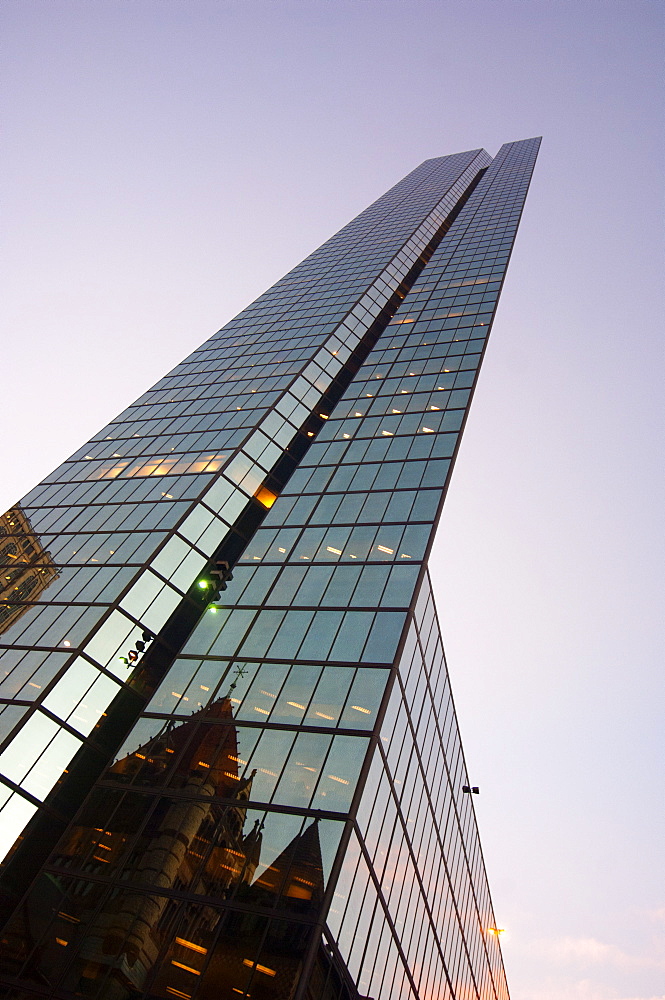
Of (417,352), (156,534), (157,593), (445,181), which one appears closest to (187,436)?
(156,534)

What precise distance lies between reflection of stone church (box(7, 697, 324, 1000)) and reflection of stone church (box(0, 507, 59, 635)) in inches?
499

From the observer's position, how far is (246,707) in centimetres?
2830

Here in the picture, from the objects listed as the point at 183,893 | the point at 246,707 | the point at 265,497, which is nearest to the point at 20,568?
the point at 265,497

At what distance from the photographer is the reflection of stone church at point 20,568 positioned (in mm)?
35688

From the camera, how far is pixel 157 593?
34.9 meters

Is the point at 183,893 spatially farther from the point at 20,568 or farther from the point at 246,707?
the point at 20,568

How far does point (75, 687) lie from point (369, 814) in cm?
1345

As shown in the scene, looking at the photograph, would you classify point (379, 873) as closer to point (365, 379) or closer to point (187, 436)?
point (187, 436)

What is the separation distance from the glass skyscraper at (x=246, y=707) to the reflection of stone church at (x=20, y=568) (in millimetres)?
160

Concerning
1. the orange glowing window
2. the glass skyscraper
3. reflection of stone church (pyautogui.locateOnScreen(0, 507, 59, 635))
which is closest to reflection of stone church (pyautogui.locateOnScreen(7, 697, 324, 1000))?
the glass skyscraper

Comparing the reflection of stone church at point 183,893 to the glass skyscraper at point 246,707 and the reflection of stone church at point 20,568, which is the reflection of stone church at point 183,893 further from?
the reflection of stone church at point 20,568

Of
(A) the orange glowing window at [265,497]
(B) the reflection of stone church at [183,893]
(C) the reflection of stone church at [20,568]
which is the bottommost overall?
(B) the reflection of stone church at [183,893]

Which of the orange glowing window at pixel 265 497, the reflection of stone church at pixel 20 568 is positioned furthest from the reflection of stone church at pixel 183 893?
the orange glowing window at pixel 265 497

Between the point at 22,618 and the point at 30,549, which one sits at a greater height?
the point at 30,549
